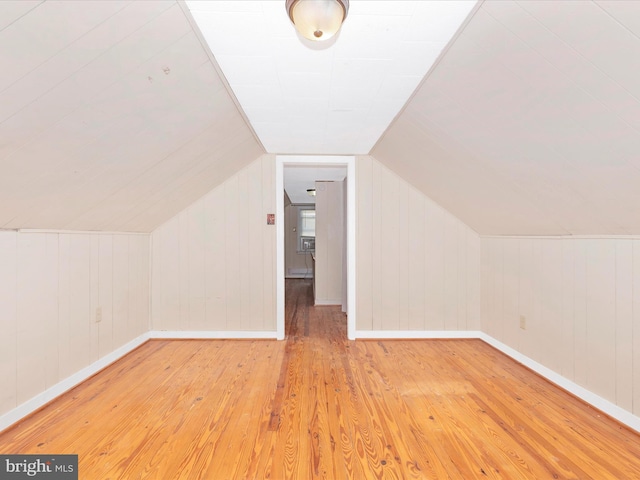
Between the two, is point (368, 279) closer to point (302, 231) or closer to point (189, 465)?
point (189, 465)


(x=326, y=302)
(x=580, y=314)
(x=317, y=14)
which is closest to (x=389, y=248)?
(x=580, y=314)

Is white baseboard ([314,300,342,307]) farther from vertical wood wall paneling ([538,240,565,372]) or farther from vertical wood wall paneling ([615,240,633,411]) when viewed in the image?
vertical wood wall paneling ([615,240,633,411])

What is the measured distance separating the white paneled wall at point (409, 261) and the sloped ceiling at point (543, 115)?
0.88 meters

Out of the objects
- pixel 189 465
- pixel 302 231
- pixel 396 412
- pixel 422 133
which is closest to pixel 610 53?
pixel 422 133

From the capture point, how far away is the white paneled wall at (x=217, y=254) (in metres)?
3.50

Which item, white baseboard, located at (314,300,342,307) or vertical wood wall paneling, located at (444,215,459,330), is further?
white baseboard, located at (314,300,342,307)

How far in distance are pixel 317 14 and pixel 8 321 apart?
239cm

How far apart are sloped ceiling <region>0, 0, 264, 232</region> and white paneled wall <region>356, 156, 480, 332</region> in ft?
5.59

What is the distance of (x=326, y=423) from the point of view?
6.25ft

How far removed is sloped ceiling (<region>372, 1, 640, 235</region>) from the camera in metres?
1.13

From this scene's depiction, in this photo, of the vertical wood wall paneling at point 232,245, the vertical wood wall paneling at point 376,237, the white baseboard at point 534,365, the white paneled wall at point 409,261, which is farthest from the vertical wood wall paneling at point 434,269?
the vertical wood wall paneling at point 232,245

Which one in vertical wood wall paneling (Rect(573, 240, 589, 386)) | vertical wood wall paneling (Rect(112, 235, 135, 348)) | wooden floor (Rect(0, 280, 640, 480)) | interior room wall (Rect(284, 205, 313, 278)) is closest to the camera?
wooden floor (Rect(0, 280, 640, 480))

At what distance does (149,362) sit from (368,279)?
230cm

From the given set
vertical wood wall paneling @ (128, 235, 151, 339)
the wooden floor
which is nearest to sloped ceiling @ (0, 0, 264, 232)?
vertical wood wall paneling @ (128, 235, 151, 339)
